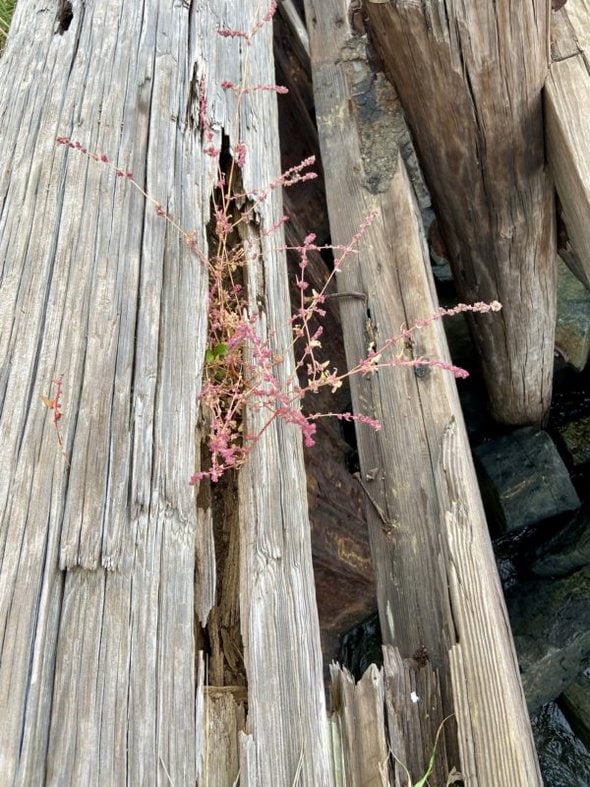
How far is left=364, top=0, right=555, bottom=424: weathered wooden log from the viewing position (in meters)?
1.71

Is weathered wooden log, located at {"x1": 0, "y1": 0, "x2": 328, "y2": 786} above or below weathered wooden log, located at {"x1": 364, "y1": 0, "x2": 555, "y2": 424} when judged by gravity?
below

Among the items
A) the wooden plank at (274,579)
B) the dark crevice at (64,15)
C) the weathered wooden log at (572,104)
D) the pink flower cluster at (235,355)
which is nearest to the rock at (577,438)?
the weathered wooden log at (572,104)

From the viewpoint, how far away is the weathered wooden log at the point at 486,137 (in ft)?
5.62

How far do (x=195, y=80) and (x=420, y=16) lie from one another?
25.6 inches

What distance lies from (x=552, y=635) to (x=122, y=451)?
10.9 feet

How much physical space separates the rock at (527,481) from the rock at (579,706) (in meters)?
0.99

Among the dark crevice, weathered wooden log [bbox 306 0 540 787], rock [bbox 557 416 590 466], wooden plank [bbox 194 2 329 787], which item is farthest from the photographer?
rock [bbox 557 416 590 466]

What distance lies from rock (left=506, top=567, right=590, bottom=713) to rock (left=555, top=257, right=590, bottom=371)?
52.8 inches

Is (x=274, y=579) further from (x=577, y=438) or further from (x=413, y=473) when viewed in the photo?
(x=577, y=438)

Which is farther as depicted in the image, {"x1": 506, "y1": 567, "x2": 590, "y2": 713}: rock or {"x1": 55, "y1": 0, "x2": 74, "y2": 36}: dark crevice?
{"x1": 506, "y1": 567, "x2": 590, "y2": 713}: rock

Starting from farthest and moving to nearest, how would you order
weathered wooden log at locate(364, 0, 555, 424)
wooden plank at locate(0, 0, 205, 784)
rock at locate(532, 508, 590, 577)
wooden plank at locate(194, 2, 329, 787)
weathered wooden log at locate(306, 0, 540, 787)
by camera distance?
rock at locate(532, 508, 590, 577)
weathered wooden log at locate(364, 0, 555, 424)
weathered wooden log at locate(306, 0, 540, 787)
wooden plank at locate(194, 2, 329, 787)
wooden plank at locate(0, 0, 205, 784)

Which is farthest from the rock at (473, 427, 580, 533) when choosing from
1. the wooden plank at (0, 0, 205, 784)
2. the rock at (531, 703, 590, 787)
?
the wooden plank at (0, 0, 205, 784)

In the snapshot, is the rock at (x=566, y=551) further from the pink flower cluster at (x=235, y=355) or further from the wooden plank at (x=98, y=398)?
the wooden plank at (x=98, y=398)

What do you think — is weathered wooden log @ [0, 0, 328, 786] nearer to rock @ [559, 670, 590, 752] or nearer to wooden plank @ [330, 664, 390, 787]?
wooden plank @ [330, 664, 390, 787]
